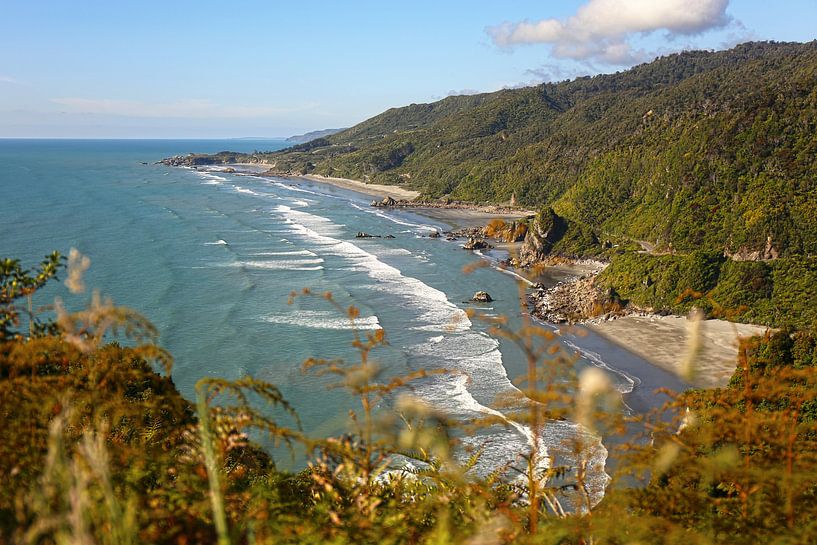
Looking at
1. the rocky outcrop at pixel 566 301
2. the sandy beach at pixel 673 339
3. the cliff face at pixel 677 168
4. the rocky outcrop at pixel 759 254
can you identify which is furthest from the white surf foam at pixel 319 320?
the cliff face at pixel 677 168

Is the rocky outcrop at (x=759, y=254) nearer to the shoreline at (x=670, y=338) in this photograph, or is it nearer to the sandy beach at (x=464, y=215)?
the shoreline at (x=670, y=338)

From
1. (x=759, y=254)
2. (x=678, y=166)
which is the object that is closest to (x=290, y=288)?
(x=759, y=254)

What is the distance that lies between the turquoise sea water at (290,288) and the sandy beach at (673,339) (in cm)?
209

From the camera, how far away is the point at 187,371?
3284 cm

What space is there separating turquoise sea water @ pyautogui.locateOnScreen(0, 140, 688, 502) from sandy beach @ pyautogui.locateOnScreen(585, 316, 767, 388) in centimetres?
209

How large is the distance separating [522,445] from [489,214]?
267 feet

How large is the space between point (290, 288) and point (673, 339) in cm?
2824

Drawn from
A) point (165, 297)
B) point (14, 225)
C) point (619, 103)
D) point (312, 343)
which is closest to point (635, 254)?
point (312, 343)

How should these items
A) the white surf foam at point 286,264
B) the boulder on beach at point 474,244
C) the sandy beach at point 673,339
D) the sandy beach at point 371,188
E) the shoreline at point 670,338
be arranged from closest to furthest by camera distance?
the shoreline at point 670,338 → the sandy beach at point 673,339 → the white surf foam at point 286,264 → the boulder on beach at point 474,244 → the sandy beach at point 371,188

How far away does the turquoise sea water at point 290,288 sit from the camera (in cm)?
3216

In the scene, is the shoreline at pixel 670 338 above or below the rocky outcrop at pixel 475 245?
below

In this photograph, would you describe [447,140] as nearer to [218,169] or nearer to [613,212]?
[218,169]

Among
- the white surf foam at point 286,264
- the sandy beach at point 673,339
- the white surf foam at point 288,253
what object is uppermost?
the white surf foam at point 288,253

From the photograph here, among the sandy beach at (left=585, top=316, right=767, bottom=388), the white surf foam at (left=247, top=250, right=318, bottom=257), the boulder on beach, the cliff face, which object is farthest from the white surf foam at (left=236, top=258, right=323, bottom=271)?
the cliff face
